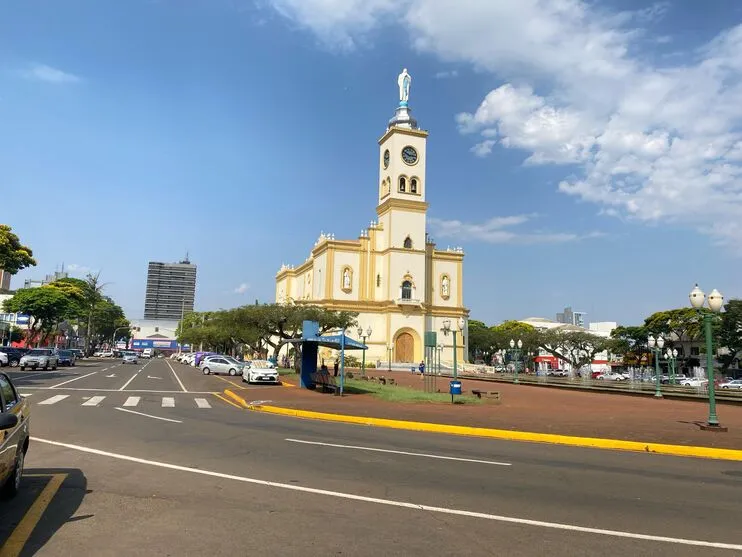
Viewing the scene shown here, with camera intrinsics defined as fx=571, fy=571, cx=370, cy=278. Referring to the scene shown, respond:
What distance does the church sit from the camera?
72750 mm

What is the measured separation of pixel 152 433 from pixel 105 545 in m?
7.49

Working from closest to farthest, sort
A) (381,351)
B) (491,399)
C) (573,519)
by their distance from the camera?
(573,519), (491,399), (381,351)

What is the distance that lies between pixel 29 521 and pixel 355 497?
349 centimetres

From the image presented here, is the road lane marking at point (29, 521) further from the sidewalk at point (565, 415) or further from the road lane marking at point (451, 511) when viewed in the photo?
the sidewalk at point (565, 415)

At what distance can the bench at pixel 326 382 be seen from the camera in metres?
25.6

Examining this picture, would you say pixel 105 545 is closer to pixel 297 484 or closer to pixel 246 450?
pixel 297 484

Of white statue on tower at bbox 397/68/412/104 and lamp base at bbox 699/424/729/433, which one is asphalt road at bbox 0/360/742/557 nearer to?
lamp base at bbox 699/424/729/433

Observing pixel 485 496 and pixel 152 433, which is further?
pixel 152 433

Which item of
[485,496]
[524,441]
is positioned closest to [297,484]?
[485,496]

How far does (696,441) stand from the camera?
1287 cm

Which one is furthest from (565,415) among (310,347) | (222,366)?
(222,366)

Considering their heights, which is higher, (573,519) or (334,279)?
(334,279)

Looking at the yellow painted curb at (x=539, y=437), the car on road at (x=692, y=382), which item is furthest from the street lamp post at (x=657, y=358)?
the yellow painted curb at (x=539, y=437)

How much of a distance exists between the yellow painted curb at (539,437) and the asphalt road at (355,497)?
907 millimetres
